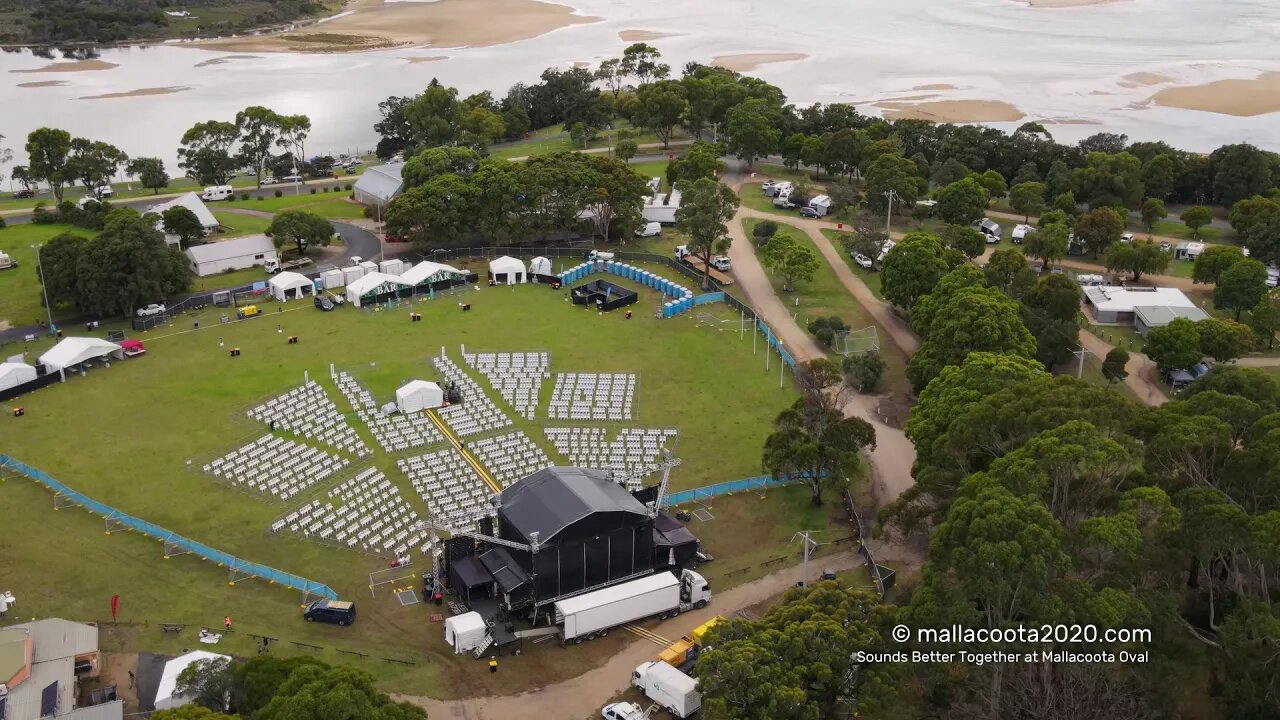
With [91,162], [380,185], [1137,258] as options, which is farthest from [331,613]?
[91,162]

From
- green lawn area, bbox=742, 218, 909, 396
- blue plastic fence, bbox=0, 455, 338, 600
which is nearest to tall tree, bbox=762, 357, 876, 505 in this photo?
green lawn area, bbox=742, 218, 909, 396

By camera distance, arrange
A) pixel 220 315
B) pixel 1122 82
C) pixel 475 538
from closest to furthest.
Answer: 1. pixel 475 538
2. pixel 220 315
3. pixel 1122 82

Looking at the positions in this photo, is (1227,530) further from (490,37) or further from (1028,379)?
(490,37)

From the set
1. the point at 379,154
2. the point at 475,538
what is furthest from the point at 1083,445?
the point at 379,154

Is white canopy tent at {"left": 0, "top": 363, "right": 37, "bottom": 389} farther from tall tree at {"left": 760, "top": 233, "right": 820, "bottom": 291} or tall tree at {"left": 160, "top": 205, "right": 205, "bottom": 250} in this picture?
tall tree at {"left": 760, "top": 233, "right": 820, "bottom": 291}

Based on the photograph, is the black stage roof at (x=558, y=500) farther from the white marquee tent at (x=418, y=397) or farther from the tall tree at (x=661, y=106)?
the tall tree at (x=661, y=106)

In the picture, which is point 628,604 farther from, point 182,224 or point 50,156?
point 50,156

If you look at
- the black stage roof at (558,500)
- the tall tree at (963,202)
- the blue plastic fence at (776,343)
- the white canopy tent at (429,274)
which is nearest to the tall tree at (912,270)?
the blue plastic fence at (776,343)
